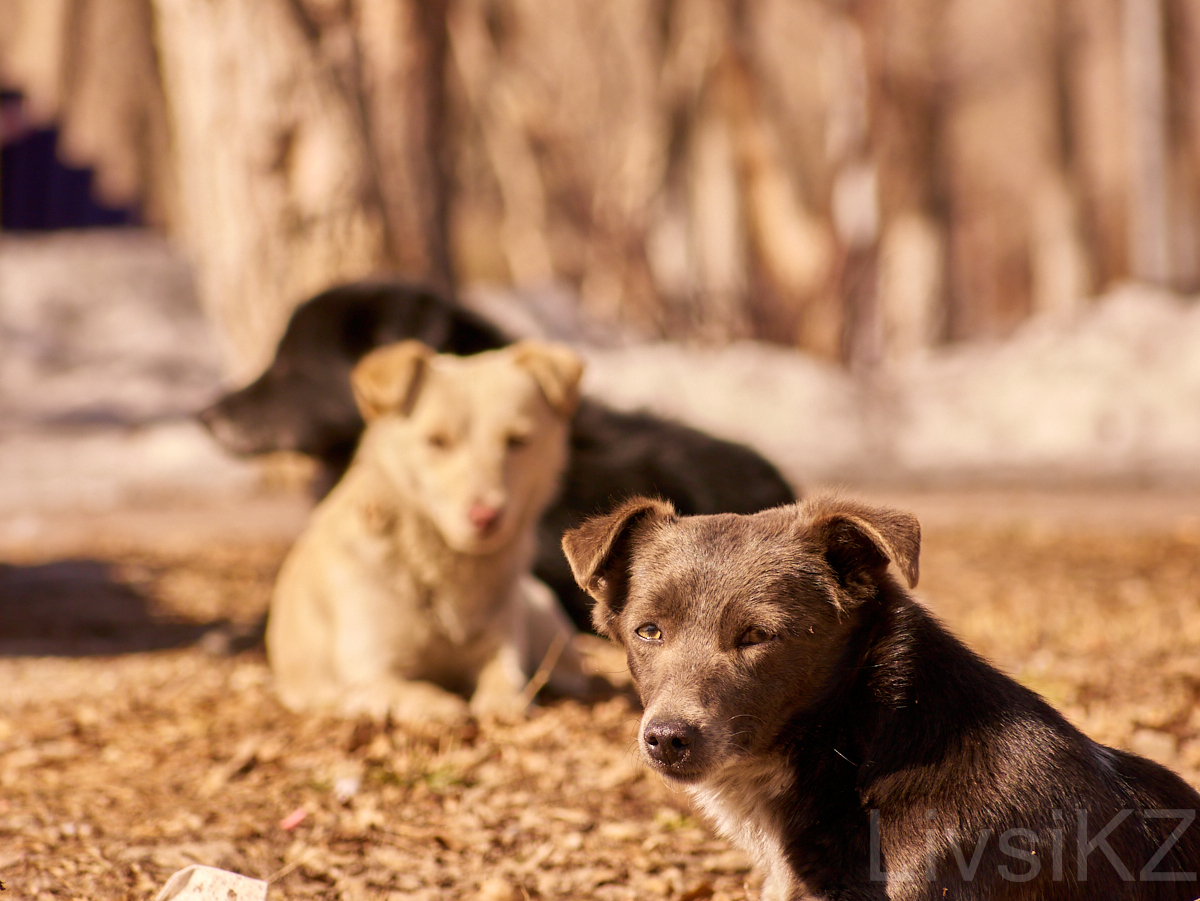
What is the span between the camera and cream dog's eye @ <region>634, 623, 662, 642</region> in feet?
9.06

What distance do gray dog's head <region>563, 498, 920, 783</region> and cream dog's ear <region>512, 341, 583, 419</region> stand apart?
189 cm

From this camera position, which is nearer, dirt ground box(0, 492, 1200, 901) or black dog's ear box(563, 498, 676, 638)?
black dog's ear box(563, 498, 676, 638)

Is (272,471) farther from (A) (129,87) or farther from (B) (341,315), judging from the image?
(A) (129,87)

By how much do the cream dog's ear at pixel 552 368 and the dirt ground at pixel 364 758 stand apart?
1.27 meters

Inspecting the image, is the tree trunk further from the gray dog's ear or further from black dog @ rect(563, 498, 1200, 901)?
black dog @ rect(563, 498, 1200, 901)

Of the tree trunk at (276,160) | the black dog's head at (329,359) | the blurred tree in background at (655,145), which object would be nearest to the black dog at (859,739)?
the black dog's head at (329,359)

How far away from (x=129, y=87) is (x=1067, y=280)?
20584mm

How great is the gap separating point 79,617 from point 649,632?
563 centimetres

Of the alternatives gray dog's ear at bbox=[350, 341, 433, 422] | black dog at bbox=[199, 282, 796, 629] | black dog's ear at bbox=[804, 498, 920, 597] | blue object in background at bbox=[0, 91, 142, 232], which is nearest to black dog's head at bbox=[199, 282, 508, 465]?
black dog at bbox=[199, 282, 796, 629]

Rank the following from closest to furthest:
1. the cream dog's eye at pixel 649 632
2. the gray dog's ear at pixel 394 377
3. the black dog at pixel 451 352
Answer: the cream dog's eye at pixel 649 632
the gray dog's ear at pixel 394 377
the black dog at pixel 451 352

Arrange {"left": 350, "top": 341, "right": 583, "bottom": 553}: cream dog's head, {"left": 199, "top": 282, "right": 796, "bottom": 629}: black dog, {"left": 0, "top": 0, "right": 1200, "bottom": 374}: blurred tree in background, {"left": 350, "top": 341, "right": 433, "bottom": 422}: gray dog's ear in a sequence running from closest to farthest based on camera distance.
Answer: {"left": 350, "top": 341, "right": 583, "bottom": 553}: cream dog's head → {"left": 350, "top": 341, "right": 433, "bottom": 422}: gray dog's ear → {"left": 199, "top": 282, "right": 796, "bottom": 629}: black dog → {"left": 0, "top": 0, "right": 1200, "bottom": 374}: blurred tree in background

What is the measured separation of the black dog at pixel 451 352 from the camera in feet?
20.9

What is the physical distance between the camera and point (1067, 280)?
89.8 feet

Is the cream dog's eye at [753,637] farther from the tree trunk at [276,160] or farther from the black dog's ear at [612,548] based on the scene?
the tree trunk at [276,160]
